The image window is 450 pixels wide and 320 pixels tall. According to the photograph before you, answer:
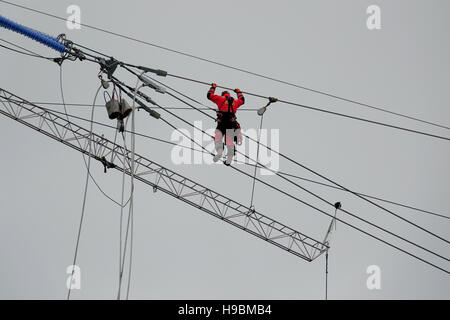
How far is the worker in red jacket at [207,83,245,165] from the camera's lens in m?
20.3

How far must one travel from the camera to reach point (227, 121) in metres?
20.6

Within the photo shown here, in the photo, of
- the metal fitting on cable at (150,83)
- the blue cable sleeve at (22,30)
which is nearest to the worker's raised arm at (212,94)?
the metal fitting on cable at (150,83)

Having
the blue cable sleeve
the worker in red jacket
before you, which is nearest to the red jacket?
the worker in red jacket

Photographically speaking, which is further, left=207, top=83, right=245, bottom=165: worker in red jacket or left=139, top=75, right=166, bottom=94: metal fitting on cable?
left=207, top=83, right=245, bottom=165: worker in red jacket

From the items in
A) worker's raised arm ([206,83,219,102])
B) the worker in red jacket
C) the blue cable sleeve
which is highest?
the blue cable sleeve

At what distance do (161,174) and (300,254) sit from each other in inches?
216

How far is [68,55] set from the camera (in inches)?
789

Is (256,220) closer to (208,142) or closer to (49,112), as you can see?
(208,142)

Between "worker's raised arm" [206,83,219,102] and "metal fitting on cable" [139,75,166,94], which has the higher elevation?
"worker's raised arm" [206,83,219,102]

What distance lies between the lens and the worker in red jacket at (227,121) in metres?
20.3

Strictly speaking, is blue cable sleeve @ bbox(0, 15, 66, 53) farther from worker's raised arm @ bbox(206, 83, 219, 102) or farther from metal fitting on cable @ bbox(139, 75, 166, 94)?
worker's raised arm @ bbox(206, 83, 219, 102)

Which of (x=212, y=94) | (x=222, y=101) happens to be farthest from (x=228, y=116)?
(x=212, y=94)

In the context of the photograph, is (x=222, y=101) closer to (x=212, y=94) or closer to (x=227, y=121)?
(x=212, y=94)
